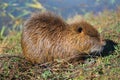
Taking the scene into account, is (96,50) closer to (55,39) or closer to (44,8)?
(55,39)

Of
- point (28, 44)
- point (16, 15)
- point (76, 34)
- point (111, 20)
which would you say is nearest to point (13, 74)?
point (28, 44)

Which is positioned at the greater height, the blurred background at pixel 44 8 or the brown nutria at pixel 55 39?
the blurred background at pixel 44 8

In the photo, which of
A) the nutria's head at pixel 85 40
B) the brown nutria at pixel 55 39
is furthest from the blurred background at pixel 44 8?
the nutria's head at pixel 85 40

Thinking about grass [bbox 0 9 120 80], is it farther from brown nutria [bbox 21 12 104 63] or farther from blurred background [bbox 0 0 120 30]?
blurred background [bbox 0 0 120 30]

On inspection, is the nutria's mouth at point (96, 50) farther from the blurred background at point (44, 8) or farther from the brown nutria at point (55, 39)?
the blurred background at point (44, 8)

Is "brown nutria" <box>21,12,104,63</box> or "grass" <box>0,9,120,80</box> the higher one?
Result: "brown nutria" <box>21,12,104,63</box>

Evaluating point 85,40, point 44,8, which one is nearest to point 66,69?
point 85,40

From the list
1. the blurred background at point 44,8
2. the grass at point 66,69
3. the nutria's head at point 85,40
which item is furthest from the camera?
the blurred background at point 44,8

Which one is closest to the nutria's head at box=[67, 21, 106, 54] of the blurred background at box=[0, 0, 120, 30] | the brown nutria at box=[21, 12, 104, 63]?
the brown nutria at box=[21, 12, 104, 63]
